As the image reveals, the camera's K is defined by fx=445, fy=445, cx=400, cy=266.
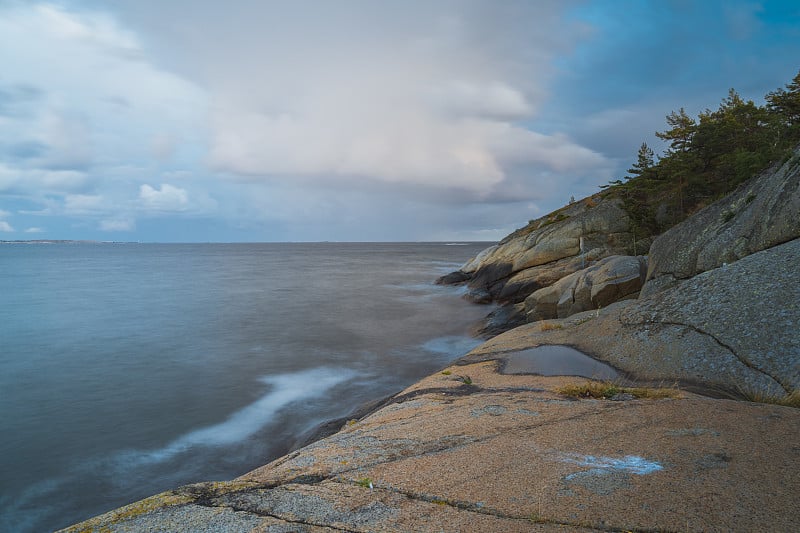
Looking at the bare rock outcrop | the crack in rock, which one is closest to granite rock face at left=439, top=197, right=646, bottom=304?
the bare rock outcrop

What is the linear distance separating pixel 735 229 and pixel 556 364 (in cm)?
612

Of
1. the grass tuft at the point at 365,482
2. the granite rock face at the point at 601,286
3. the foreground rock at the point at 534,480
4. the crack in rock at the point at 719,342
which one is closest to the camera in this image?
the foreground rock at the point at 534,480

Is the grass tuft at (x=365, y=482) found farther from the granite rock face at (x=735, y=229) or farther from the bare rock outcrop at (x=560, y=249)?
the bare rock outcrop at (x=560, y=249)

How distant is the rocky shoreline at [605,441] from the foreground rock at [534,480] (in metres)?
0.02

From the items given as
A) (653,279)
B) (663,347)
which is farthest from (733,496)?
(653,279)

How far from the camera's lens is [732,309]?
841cm

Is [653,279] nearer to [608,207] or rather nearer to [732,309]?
[732,309]

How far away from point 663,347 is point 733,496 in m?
Result: 6.03

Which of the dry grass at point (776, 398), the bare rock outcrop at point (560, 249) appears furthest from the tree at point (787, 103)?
the dry grass at point (776, 398)

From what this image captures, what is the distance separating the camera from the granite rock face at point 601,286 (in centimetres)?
1622

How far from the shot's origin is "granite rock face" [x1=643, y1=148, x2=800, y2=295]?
31.7 ft

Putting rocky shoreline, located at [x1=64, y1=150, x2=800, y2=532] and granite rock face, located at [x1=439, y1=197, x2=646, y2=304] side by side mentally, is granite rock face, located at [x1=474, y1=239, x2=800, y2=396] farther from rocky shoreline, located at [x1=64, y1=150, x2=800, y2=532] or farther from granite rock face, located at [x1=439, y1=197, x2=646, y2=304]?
granite rock face, located at [x1=439, y1=197, x2=646, y2=304]

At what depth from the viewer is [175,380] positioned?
17.8 metres

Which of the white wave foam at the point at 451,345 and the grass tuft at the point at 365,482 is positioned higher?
the grass tuft at the point at 365,482
